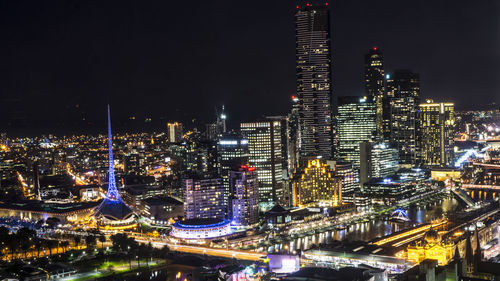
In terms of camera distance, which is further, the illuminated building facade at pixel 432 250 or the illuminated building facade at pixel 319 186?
the illuminated building facade at pixel 319 186

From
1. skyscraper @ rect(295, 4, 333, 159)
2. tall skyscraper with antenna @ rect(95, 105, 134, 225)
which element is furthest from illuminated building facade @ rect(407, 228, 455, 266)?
skyscraper @ rect(295, 4, 333, 159)

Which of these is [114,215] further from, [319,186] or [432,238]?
[432,238]

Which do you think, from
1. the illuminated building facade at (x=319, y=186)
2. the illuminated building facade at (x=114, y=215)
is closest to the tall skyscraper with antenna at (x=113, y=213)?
the illuminated building facade at (x=114, y=215)

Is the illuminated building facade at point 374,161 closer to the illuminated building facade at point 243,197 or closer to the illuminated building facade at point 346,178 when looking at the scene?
the illuminated building facade at point 346,178

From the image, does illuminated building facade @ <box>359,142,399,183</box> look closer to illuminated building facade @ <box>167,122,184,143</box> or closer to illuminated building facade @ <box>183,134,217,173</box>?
illuminated building facade @ <box>183,134,217,173</box>

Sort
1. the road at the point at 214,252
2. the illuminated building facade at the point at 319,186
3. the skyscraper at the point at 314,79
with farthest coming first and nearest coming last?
the skyscraper at the point at 314,79 → the illuminated building facade at the point at 319,186 → the road at the point at 214,252

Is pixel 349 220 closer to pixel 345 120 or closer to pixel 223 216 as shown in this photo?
pixel 223 216

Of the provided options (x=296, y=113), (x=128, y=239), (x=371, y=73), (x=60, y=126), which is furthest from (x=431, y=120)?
(x=128, y=239)
